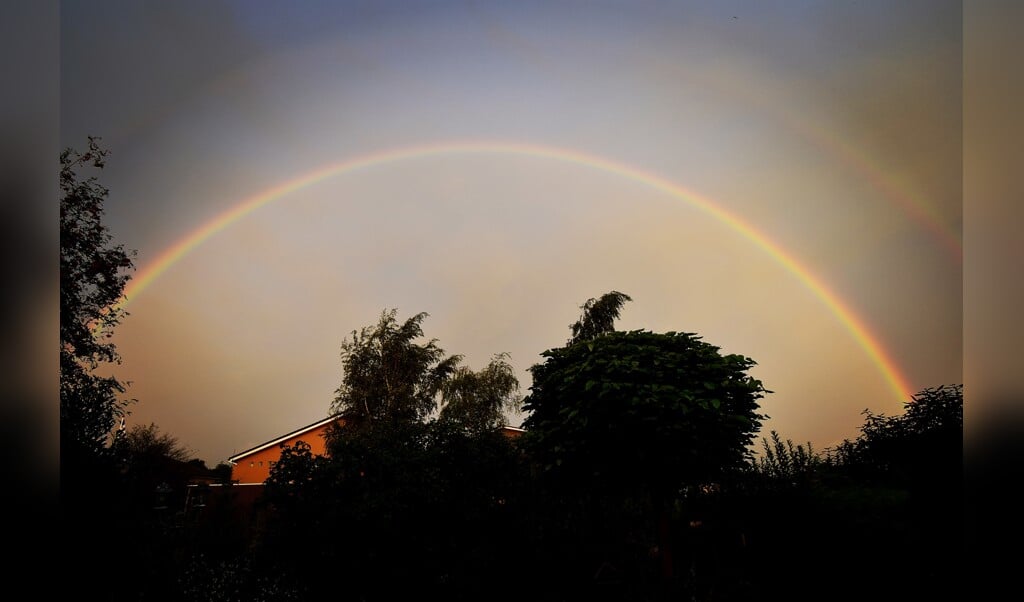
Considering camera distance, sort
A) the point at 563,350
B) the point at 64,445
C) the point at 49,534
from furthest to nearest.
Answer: the point at 563,350
the point at 64,445
the point at 49,534

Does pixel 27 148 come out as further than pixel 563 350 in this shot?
No

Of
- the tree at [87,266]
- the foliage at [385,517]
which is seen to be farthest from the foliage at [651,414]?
the tree at [87,266]

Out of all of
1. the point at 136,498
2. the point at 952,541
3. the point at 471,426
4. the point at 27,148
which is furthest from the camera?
the point at 471,426

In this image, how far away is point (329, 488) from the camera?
9516 mm

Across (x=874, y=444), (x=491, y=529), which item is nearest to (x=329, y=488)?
(x=491, y=529)

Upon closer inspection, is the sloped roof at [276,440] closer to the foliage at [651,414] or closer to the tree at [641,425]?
the tree at [641,425]

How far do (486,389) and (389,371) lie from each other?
480 centimetres

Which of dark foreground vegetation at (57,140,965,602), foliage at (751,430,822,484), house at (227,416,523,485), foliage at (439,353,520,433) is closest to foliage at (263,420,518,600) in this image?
dark foreground vegetation at (57,140,965,602)

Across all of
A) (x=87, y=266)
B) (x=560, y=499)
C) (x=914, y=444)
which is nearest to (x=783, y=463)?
(x=914, y=444)

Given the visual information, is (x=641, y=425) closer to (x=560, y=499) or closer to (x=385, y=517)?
(x=560, y=499)

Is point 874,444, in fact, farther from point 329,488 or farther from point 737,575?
point 329,488

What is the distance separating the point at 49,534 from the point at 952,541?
8.75 meters

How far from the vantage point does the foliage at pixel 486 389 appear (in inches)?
1261

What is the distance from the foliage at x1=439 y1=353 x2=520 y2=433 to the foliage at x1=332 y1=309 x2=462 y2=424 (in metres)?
0.98
